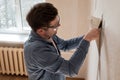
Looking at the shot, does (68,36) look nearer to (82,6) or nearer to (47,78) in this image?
(82,6)

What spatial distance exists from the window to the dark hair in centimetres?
165

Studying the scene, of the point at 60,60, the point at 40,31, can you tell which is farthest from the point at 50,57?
the point at 40,31

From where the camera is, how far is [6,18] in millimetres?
3021

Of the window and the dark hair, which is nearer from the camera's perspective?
the dark hair

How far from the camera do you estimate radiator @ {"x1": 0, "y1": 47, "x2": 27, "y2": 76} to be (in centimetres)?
283

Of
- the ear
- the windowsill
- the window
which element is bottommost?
the windowsill

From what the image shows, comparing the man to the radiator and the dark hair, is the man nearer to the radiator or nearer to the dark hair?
the dark hair

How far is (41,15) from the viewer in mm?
1260

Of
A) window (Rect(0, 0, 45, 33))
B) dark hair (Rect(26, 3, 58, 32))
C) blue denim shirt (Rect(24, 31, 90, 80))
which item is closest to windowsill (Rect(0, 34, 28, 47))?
window (Rect(0, 0, 45, 33))

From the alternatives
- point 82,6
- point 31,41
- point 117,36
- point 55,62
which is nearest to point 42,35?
point 31,41

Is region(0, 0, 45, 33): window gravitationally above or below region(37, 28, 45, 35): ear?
below

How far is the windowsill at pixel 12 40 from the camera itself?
2.88m

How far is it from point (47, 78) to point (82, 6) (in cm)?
138

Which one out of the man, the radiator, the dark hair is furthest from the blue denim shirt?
the radiator
